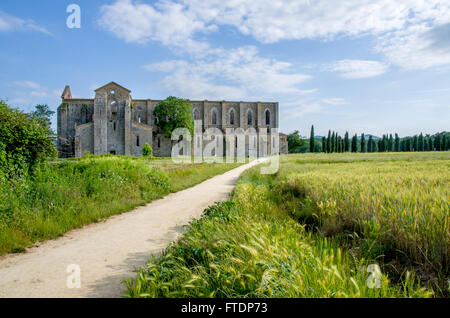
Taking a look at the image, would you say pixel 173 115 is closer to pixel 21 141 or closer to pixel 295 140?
pixel 295 140

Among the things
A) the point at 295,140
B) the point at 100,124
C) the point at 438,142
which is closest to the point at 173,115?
the point at 100,124

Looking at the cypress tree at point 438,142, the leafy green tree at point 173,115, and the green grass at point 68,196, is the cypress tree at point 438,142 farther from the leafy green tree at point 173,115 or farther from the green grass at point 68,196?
the green grass at point 68,196

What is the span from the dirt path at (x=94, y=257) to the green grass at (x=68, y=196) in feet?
1.26

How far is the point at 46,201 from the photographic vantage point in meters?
6.90

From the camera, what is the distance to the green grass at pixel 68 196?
5.57 m

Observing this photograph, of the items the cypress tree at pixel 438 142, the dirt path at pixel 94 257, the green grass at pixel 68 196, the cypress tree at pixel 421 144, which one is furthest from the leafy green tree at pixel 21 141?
the cypress tree at pixel 421 144

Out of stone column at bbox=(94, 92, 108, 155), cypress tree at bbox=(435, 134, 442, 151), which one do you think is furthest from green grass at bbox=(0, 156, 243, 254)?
cypress tree at bbox=(435, 134, 442, 151)

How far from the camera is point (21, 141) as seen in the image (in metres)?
7.56

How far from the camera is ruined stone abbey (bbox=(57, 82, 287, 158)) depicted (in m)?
54.1

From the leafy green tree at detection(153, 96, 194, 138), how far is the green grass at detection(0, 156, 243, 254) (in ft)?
156

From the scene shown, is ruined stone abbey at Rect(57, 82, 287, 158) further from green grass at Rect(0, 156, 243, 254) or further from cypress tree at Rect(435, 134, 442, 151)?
green grass at Rect(0, 156, 243, 254)

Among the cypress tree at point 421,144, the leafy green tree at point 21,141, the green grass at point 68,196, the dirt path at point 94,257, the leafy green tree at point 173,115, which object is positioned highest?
the leafy green tree at point 173,115

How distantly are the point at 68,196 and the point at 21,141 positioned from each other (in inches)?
83.6
